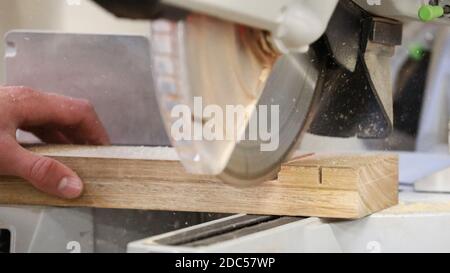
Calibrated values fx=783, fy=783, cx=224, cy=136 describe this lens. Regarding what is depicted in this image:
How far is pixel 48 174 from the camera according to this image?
1.17 m

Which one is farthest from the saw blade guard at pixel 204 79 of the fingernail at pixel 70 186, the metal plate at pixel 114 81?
the metal plate at pixel 114 81

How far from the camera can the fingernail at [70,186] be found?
46.1 inches

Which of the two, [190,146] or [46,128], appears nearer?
[190,146]

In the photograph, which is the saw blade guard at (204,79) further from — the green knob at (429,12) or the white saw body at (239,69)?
the green knob at (429,12)

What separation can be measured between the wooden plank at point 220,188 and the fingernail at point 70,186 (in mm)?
14

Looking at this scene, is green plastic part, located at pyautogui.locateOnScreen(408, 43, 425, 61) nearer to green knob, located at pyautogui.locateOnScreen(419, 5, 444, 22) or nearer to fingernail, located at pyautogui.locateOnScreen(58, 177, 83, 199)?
green knob, located at pyautogui.locateOnScreen(419, 5, 444, 22)

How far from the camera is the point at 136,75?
1722 millimetres

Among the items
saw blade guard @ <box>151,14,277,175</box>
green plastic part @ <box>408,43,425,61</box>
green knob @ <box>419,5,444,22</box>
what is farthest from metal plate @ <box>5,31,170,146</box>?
green plastic part @ <box>408,43,425,61</box>

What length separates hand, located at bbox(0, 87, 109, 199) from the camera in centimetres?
117

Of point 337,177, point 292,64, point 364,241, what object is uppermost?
point 292,64

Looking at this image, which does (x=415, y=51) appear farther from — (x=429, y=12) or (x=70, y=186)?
(x=70, y=186)
